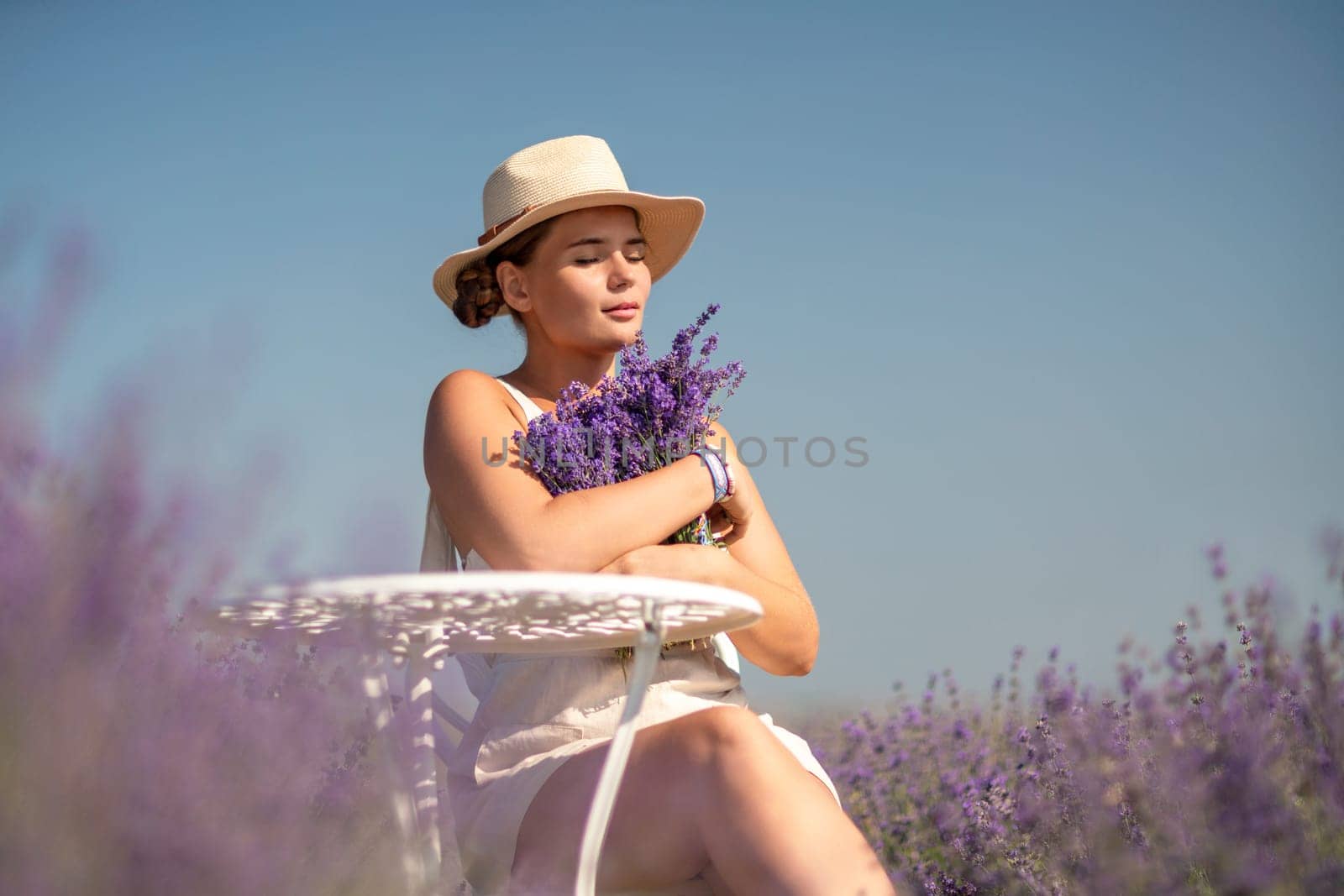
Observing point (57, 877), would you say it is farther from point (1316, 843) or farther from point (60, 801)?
point (1316, 843)

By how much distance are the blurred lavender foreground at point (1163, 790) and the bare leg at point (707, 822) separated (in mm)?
611

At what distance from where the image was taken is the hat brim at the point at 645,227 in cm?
281

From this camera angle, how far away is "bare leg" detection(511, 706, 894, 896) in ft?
5.98

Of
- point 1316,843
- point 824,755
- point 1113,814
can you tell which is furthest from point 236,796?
point 824,755

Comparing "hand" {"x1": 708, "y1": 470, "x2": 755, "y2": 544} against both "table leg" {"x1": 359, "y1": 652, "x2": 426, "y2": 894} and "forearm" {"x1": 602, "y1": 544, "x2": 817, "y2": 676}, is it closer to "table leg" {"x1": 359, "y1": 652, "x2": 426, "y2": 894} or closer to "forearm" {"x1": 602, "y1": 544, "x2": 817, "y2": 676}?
"forearm" {"x1": 602, "y1": 544, "x2": 817, "y2": 676}

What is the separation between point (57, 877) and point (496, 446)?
155 cm

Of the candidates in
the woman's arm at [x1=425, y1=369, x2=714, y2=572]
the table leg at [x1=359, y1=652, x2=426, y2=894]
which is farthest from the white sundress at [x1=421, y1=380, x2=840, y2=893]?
the table leg at [x1=359, y1=652, x2=426, y2=894]

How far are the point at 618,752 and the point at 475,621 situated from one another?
1.08 feet

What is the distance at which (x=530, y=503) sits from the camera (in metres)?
2.20

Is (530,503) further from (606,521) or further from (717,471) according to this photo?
(717,471)

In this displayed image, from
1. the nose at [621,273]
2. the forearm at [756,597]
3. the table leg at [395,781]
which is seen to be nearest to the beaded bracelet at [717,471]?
the forearm at [756,597]

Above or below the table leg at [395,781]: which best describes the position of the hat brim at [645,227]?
above

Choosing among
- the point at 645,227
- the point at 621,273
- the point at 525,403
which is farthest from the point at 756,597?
the point at 645,227

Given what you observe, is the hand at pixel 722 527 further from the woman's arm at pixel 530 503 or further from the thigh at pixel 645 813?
the thigh at pixel 645 813
